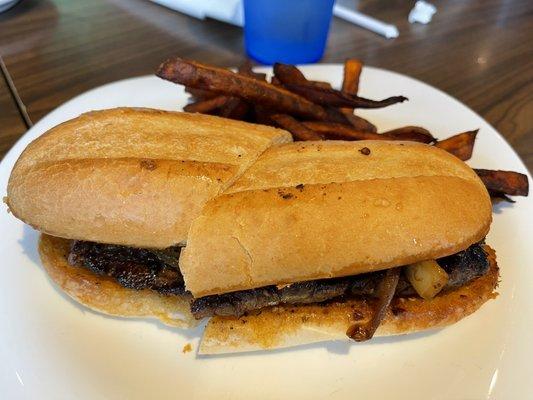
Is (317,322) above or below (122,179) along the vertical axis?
below

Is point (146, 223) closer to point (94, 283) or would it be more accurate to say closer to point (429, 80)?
point (94, 283)

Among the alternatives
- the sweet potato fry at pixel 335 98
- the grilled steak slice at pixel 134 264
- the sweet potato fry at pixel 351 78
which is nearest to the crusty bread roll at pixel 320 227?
the grilled steak slice at pixel 134 264

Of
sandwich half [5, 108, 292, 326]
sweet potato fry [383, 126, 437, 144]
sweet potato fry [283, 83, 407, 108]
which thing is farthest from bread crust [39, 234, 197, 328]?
sweet potato fry [383, 126, 437, 144]

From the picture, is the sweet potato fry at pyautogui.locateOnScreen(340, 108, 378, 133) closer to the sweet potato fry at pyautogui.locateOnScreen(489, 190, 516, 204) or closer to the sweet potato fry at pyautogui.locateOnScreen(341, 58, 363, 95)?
the sweet potato fry at pyautogui.locateOnScreen(341, 58, 363, 95)

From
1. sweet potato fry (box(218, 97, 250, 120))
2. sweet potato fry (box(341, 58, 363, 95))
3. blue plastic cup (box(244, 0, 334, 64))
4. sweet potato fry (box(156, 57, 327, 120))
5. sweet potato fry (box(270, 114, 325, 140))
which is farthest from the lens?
blue plastic cup (box(244, 0, 334, 64))

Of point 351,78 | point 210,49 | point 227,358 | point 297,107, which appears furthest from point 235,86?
point 210,49

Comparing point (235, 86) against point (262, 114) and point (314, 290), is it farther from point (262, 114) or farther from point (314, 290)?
point (314, 290)
